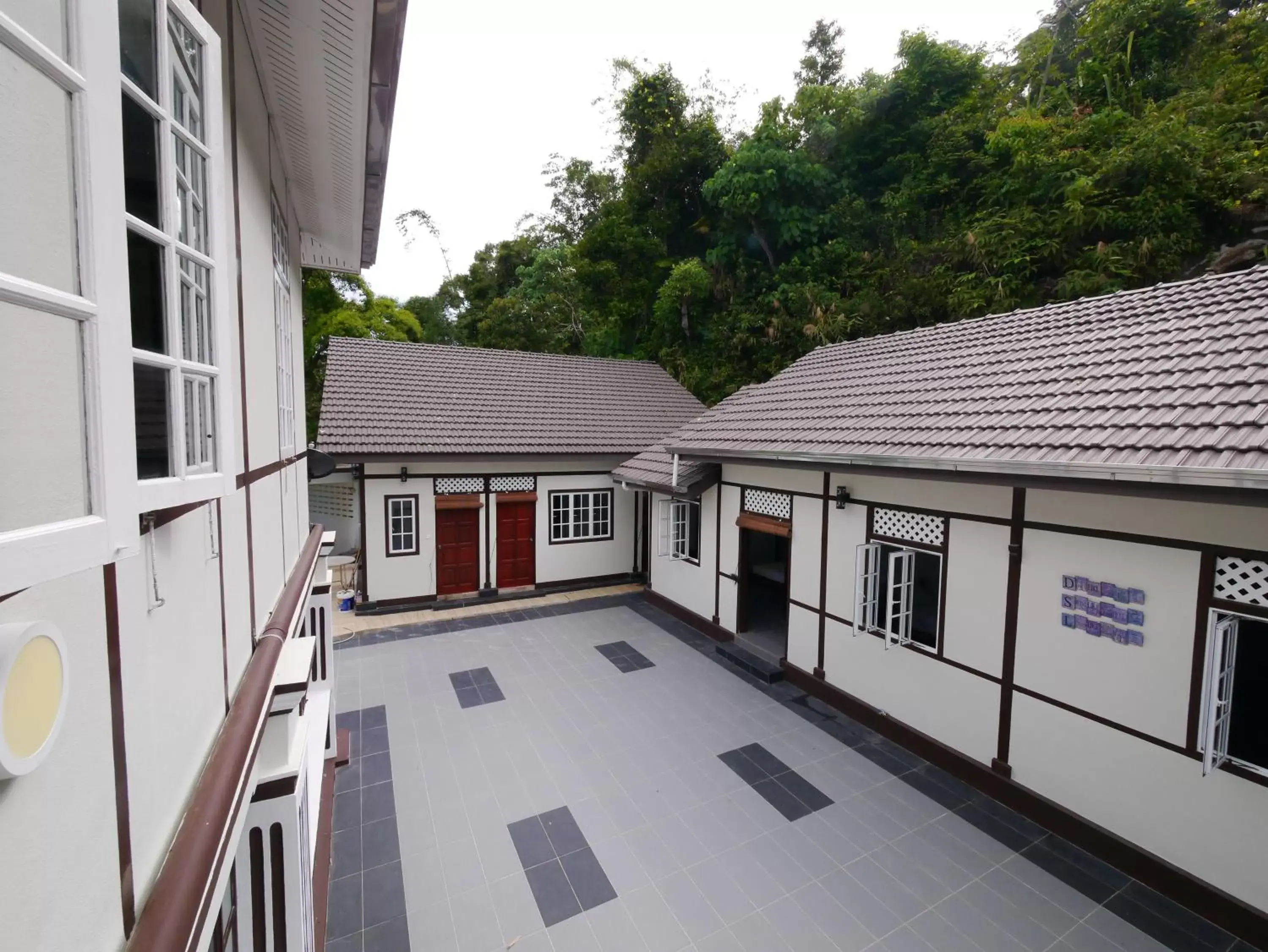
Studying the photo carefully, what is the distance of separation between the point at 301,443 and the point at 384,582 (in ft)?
17.7

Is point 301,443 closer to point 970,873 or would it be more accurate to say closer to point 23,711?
point 23,711

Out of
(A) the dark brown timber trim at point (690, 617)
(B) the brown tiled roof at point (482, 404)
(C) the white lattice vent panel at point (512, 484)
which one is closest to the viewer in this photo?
(A) the dark brown timber trim at point (690, 617)

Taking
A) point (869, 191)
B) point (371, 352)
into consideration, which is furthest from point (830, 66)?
point (371, 352)

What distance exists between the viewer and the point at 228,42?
2250mm

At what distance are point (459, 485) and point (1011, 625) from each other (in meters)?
8.75

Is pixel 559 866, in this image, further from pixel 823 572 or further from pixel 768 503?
pixel 768 503

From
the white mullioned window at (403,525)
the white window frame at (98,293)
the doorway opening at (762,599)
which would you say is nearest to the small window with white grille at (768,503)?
the doorway opening at (762,599)

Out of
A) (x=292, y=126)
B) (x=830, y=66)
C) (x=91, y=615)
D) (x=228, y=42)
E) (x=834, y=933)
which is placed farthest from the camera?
(x=830, y=66)

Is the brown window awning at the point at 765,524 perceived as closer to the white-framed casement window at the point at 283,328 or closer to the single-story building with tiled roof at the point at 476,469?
the single-story building with tiled roof at the point at 476,469

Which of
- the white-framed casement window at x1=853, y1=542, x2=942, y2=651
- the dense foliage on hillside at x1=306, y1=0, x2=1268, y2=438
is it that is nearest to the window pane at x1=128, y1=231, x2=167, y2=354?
the white-framed casement window at x1=853, y1=542, x2=942, y2=651

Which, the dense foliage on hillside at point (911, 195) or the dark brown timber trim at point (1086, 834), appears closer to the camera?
the dark brown timber trim at point (1086, 834)

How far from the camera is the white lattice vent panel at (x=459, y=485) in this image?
10617 mm

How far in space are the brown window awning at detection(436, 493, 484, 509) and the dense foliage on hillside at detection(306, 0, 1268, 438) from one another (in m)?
8.16

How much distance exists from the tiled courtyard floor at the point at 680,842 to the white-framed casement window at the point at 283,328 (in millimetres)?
3298
